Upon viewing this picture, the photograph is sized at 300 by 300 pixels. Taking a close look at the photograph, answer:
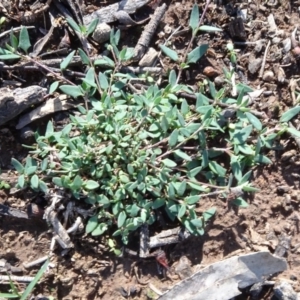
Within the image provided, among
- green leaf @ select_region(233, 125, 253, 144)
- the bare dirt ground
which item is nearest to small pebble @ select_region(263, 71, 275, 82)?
the bare dirt ground

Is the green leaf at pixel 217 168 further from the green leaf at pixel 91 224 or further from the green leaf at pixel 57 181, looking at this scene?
the green leaf at pixel 57 181

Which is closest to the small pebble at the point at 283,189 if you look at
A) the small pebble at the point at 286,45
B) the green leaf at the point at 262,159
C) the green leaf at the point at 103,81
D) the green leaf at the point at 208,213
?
the green leaf at the point at 262,159

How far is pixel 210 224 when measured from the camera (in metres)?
3.50

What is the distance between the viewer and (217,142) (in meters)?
3.56

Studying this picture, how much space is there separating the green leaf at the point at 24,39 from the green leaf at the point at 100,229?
109cm

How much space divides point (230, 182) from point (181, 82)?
715 mm

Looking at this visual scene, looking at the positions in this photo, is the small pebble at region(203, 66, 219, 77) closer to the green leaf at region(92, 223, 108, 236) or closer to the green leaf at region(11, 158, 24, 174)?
the green leaf at region(92, 223, 108, 236)

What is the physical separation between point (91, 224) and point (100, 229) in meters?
0.06

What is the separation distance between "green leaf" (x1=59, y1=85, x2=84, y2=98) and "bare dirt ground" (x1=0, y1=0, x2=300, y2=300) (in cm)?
29

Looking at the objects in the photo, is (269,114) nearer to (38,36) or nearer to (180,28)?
(180,28)

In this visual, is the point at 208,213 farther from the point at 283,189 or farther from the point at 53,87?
the point at 53,87

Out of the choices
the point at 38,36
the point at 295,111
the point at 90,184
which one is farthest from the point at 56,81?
the point at 295,111

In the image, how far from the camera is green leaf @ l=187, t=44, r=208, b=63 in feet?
11.5

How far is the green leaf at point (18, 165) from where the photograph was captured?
3.28 metres
